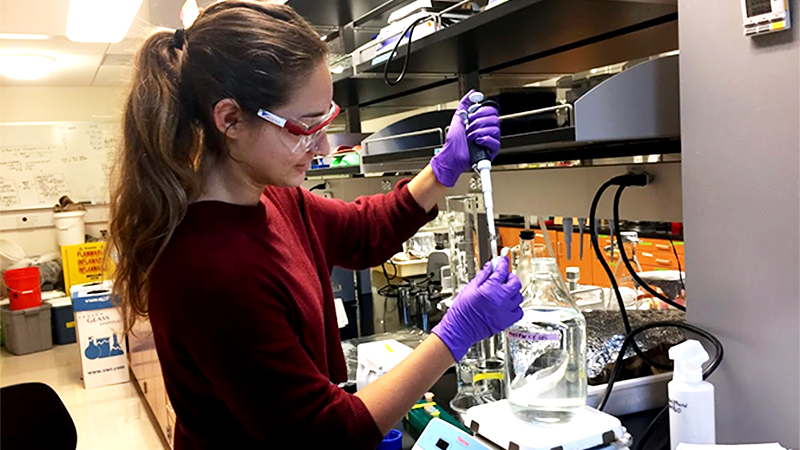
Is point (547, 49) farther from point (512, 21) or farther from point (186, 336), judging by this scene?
point (186, 336)

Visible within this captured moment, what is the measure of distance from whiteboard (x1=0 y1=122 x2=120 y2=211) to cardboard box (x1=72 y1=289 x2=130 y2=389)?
2.19 metres

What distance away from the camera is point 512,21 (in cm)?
125

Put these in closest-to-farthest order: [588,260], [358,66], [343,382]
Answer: [343,382] < [358,66] < [588,260]

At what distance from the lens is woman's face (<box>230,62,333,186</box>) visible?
3.45 ft

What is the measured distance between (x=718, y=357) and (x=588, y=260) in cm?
350

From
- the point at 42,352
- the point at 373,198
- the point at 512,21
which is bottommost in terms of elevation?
the point at 42,352

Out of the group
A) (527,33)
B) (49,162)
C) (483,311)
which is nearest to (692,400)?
(483,311)

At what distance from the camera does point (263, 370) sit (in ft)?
3.14

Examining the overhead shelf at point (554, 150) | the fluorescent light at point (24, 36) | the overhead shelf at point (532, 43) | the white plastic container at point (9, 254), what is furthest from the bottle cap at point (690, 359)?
the white plastic container at point (9, 254)

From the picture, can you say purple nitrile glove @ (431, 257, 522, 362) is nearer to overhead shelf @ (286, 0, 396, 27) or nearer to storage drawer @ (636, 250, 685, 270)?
overhead shelf @ (286, 0, 396, 27)

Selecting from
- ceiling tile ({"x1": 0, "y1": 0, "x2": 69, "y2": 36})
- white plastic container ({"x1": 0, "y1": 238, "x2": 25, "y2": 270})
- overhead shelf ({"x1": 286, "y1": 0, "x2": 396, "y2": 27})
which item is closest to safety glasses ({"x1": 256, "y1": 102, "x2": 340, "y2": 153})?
overhead shelf ({"x1": 286, "y1": 0, "x2": 396, "y2": 27})

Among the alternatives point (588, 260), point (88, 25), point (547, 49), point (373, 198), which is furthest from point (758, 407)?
point (88, 25)

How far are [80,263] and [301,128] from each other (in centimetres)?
564

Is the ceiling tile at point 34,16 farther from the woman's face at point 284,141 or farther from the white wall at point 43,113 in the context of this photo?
the woman's face at point 284,141
